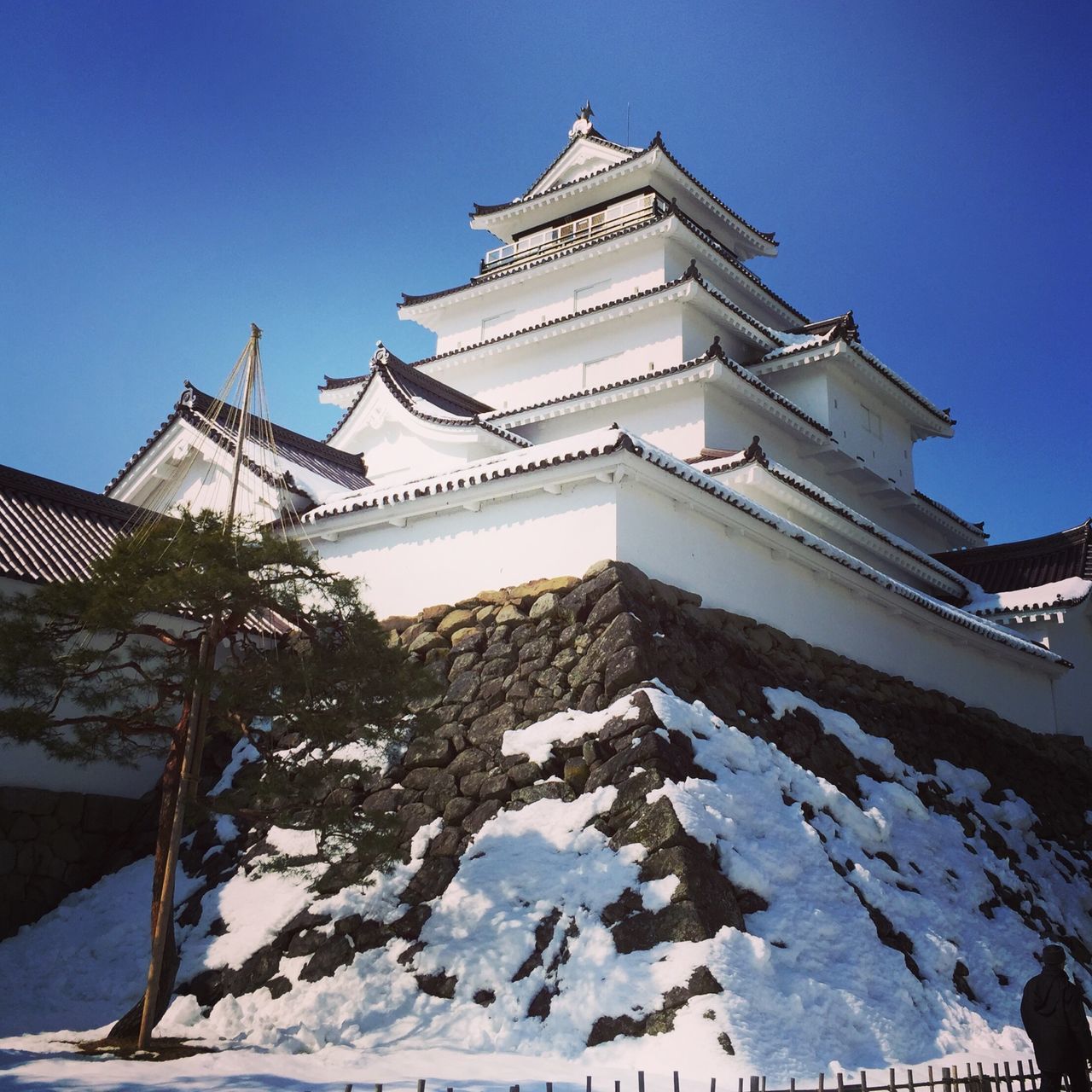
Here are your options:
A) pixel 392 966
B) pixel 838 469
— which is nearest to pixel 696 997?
pixel 392 966

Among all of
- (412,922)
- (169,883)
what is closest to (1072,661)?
(412,922)

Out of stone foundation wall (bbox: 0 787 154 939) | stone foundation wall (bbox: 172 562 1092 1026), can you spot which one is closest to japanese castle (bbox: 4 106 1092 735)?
stone foundation wall (bbox: 172 562 1092 1026)

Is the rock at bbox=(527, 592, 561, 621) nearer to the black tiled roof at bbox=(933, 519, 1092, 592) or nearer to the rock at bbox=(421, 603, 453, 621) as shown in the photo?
the rock at bbox=(421, 603, 453, 621)

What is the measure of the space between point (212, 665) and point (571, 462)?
481 cm

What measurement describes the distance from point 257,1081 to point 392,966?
1.83 meters

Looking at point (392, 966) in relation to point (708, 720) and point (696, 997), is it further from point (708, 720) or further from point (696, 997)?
point (708, 720)

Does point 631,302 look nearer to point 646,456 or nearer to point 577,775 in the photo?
point 646,456

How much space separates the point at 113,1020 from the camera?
8.39 metres

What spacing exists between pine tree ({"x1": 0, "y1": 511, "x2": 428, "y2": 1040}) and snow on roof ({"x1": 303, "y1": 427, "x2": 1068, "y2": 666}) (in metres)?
3.65

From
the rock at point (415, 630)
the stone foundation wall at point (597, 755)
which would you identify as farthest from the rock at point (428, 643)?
the rock at point (415, 630)

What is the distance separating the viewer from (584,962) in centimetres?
764

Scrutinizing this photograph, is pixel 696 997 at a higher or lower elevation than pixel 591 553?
lower

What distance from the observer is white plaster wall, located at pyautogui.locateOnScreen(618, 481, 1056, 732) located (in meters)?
11.9

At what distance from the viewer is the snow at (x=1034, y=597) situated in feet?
61.5
